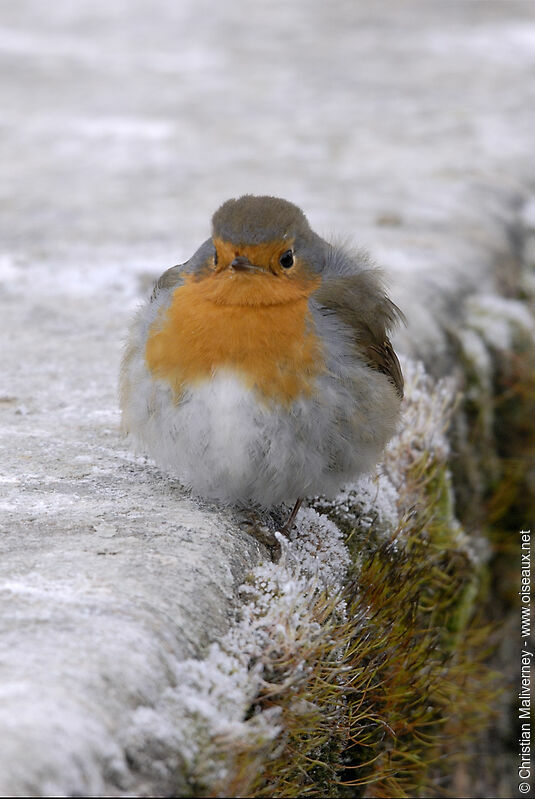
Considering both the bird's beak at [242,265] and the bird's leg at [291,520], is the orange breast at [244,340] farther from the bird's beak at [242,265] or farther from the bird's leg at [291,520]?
the bird's leg at [291,520]

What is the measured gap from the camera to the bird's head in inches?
122

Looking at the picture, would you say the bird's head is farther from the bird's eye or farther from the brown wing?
the brown wing

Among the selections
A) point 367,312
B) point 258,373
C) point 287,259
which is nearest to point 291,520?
point 258,373

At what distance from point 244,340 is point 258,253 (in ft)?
1.02

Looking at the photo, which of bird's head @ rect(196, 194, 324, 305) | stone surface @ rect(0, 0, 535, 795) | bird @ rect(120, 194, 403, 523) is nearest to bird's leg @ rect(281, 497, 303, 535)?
bird @ rect(120, 194, 403, 523)

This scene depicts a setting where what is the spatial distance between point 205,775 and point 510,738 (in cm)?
385

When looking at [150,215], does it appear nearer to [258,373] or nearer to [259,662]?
[258,373]

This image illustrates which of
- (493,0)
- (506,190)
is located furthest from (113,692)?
(493,0)

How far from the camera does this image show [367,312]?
345 cm

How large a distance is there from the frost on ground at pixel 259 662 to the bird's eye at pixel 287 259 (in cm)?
91

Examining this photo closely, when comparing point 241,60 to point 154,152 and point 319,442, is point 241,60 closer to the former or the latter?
point 154,152

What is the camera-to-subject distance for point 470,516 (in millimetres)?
5512

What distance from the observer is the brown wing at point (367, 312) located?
332 cm

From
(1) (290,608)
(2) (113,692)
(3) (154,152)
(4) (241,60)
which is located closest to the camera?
(2) (113,692)
